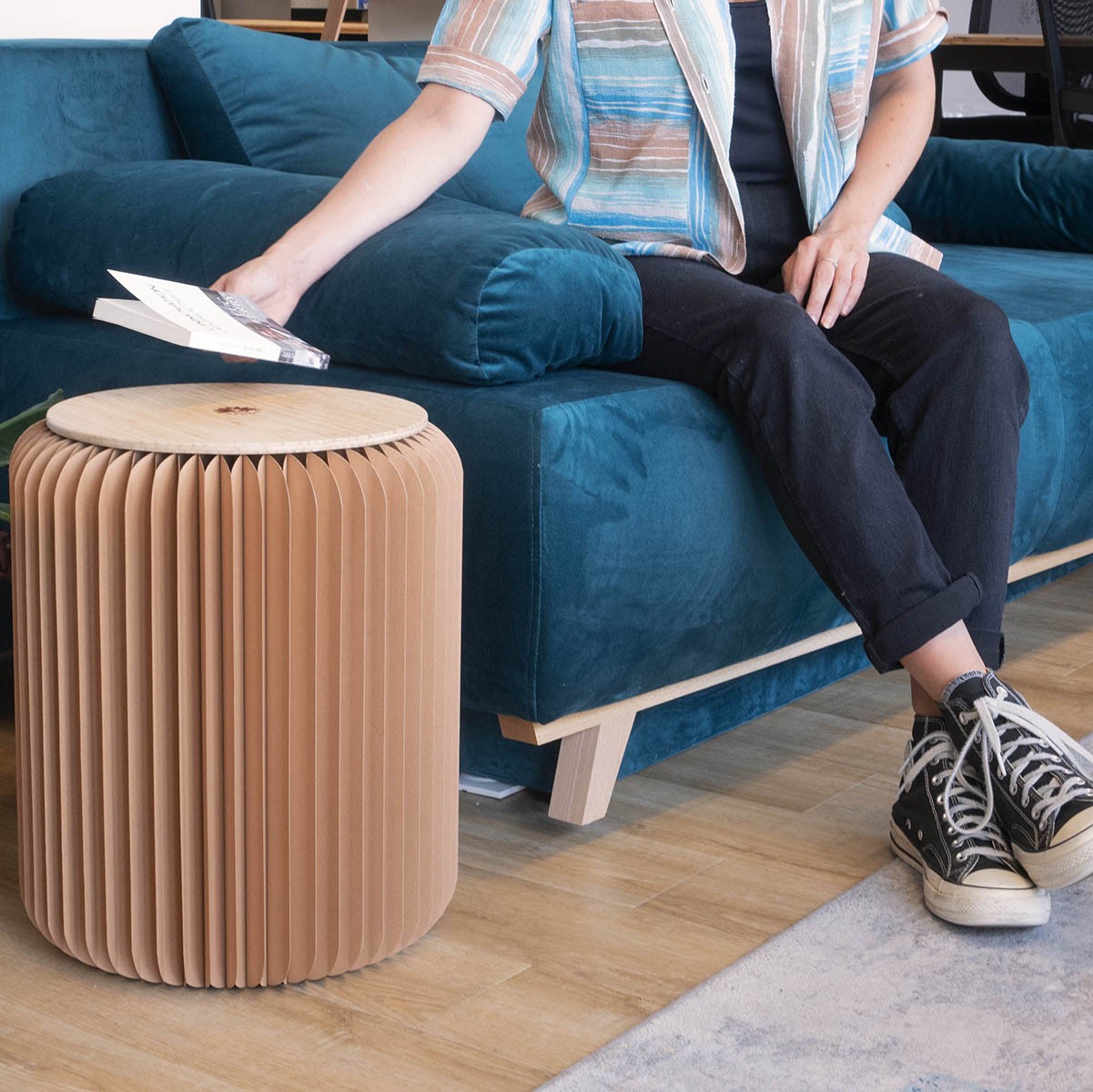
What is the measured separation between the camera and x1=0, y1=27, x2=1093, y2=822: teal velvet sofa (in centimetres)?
126

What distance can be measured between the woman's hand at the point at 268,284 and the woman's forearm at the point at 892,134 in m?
0.60

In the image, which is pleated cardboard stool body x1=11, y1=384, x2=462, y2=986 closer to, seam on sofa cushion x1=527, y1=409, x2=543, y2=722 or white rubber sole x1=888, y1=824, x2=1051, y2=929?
seam on sofa cushion x1=527, y1=409, x2=543, y2=722

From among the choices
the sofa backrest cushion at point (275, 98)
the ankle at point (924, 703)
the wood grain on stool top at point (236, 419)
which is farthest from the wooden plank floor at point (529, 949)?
the sofa backrest cushion at point (275, 98)

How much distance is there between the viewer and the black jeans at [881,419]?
1.28 m

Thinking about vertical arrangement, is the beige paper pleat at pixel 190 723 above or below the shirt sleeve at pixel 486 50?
below

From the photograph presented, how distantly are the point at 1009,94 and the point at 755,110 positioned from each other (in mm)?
3619

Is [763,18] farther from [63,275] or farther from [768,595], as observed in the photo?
[63,275]

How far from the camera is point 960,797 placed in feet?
4.28

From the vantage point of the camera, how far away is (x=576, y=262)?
1325mm

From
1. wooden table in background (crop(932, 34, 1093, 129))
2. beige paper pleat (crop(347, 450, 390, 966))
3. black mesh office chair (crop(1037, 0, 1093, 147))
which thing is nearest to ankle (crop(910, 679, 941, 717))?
beige paper pleat (crop(347, 450, 390, 966))

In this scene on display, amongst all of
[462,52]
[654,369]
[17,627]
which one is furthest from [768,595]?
[17,627]

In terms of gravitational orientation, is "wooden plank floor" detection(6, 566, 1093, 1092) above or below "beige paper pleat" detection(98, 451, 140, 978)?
below

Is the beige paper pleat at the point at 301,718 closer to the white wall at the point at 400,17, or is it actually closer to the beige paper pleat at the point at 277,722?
the beige paper pleat at the point at 277,722

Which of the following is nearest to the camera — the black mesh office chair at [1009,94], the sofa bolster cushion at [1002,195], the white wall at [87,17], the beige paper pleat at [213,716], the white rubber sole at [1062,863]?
the beige paper pleat at [213,716]
